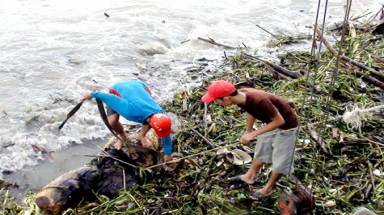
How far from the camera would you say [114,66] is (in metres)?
8.98

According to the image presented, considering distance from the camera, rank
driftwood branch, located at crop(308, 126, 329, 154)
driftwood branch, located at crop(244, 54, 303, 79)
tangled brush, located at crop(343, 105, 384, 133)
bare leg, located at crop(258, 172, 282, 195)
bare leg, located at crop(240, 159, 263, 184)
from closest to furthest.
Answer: bare leg, located at crop(258, 172, 282, 195), bare leg, located at crop(240, 159, 263, 184), driftwood branch, located at crop(308, 126, 329, 154), tangled brush, located at crop(343, 105, 384, 133), driftwood branch, located at crop(244, 54, 303, 79)

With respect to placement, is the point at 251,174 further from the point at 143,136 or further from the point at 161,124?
the point at 143,136

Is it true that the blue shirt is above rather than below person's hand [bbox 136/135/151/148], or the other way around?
above

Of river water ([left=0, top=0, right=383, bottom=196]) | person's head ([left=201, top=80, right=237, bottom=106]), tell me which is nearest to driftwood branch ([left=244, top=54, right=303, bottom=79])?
river water ([left=0, top=0, right=383, bottom=196])

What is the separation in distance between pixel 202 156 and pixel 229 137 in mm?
517

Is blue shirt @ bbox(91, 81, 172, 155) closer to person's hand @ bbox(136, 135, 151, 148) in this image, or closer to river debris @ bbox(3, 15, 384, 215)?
person's hand @ bbox(136, 135, 151, 148)

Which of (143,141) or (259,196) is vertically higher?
(143,141)

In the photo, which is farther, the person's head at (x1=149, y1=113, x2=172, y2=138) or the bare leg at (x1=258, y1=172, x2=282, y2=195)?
the person's head at (x1=149, y1=113, x2=172, y2=138)

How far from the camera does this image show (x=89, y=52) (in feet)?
31.4

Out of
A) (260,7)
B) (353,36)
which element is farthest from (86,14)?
(353,36)

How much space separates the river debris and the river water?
1.18 meters

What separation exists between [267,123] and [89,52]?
6.37 meters

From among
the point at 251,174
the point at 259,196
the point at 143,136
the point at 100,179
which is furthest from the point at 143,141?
the point at 259,196

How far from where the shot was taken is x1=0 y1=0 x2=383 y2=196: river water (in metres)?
6.18
